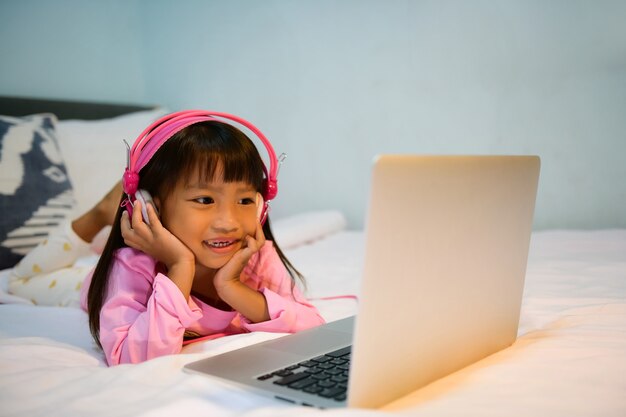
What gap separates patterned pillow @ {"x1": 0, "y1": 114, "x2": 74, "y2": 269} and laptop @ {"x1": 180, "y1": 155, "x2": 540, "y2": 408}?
104cm

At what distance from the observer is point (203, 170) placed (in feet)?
3.43

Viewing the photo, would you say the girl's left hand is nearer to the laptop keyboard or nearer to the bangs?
the bangs

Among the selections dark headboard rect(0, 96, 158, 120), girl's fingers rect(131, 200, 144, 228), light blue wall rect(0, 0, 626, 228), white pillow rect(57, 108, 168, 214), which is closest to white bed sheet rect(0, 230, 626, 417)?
girl's fingers rect(131, 200, 144, 228)

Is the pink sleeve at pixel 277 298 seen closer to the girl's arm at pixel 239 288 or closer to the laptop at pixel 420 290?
the girl's arm at pixel 239 288

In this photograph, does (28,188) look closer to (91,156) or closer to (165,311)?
(91,156)

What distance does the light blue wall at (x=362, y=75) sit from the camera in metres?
2.00

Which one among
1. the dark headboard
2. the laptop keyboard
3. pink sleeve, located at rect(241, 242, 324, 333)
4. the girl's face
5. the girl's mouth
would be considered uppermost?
the dark headboard

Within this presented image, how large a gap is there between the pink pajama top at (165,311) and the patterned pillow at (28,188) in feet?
1.72

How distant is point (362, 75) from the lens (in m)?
2.40

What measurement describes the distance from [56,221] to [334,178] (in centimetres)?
110

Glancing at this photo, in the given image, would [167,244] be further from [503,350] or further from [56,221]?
[56,221]

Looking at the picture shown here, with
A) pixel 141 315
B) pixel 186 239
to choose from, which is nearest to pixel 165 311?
pixel 141 315

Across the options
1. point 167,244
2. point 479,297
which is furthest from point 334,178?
point 479,297

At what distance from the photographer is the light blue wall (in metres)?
2.00
